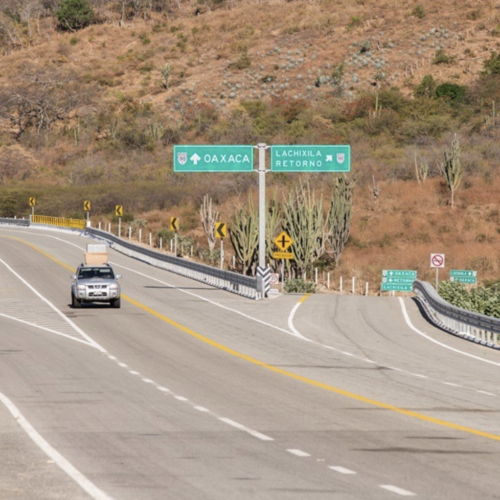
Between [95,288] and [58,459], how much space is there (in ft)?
77.1

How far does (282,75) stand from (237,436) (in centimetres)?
11405

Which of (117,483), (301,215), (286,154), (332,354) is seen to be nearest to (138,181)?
(301,215)

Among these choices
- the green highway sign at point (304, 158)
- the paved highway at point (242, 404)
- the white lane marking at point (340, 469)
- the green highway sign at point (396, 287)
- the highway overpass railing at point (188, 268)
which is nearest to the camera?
the paved highway at point (242, 404)

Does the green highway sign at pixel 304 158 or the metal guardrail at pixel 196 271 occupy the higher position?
the green highway sign at pixel 304 158

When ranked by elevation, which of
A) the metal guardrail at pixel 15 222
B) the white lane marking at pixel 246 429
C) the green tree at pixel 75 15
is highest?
the green tree at pixel 75 15

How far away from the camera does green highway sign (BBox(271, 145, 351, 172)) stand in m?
45.0

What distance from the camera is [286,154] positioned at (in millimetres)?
45094

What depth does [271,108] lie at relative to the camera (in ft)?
384

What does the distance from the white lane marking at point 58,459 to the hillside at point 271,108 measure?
4814 centimetres

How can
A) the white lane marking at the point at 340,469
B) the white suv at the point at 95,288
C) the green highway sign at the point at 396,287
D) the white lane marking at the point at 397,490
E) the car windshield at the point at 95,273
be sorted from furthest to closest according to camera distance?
the green highway sign at the point at 396,287 → the car windshield at the point at 95,273 → the white suv at the point at 95,288 → the white lane marking at the point at 340,469 → the white lane marking at the point at 397,490

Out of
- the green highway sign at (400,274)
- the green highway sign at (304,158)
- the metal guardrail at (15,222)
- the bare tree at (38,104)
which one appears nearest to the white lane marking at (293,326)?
the green highway sign at (400,274)

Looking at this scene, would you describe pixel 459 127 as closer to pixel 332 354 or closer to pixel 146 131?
pixel 146 131

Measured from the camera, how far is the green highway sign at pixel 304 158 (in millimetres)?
45000

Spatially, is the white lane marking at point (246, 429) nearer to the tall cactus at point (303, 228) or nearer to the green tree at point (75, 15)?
the tall cactus at point (303, 228)
